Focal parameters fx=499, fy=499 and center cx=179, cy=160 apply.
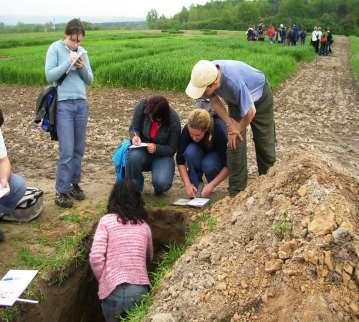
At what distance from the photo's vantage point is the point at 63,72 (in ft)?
14.6

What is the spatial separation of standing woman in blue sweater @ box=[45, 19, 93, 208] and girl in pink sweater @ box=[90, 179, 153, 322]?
116 centimetres

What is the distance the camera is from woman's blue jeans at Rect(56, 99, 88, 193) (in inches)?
179

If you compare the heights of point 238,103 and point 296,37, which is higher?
point 238,103

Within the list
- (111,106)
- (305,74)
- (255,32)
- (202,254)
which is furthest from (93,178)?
(255,32)

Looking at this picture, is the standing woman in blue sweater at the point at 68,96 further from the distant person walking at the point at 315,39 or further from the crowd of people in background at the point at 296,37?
the distant person walking at the point at 315,39

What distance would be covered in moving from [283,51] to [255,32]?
1241 cm

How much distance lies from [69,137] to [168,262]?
1.50 meters

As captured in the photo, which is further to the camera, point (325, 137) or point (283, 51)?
point (283, 51)

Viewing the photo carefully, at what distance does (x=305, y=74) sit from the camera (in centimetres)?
1764

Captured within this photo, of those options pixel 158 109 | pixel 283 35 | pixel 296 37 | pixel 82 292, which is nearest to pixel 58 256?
pixel 82 292

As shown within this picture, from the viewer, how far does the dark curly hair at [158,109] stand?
179 inches

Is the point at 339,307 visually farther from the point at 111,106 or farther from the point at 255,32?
the point at 255,32

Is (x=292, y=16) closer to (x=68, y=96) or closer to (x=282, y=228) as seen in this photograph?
(x=68, y=96)

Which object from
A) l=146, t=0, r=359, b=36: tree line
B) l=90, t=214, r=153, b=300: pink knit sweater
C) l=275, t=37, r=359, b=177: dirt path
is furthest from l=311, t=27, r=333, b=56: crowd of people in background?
l=146, t=0, r=359, b=36: tree line
